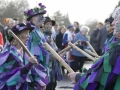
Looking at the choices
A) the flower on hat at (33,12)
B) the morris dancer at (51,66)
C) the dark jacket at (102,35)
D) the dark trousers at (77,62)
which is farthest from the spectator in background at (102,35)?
the flower on hat at (33,12)

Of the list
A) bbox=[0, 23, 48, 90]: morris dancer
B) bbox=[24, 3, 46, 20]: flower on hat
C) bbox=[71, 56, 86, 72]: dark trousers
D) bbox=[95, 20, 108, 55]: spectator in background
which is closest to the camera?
bbox=[0, 23, 48, 90]: morris dancer

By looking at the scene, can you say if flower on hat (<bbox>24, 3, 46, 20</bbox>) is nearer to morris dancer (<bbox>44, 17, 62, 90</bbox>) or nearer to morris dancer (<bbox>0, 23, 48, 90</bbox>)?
morris dancer (<bbox>44, 17, 62, 90</bbox>)

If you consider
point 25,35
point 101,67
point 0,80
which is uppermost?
point 25,35

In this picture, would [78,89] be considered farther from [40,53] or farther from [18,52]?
[40,53]

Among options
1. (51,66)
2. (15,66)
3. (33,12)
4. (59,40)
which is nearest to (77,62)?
(59,40)

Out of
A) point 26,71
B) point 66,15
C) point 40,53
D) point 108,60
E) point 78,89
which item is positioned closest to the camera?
point 108,60

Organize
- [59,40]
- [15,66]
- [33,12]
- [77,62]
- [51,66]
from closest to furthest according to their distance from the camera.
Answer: [15,66], [33,12], [51,66], [77,62], [59,40]

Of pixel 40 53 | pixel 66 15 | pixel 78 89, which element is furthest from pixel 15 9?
pixel 78 89

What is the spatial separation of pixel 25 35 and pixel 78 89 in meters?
1.68

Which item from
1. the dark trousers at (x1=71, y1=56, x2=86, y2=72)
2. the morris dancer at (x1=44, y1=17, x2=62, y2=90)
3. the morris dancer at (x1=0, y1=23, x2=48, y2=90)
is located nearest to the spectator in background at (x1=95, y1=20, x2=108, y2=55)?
the dark trousers at (x1=71, y1=56, x2=86, y2=72)

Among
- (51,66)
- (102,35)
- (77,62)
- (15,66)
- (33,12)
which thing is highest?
(33,12)

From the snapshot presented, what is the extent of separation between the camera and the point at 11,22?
873cm

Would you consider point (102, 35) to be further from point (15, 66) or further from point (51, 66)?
point (15, 66)

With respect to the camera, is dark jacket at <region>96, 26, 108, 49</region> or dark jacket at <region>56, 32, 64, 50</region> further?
dark jacket at <region>56, 32, 64, 50</region>
